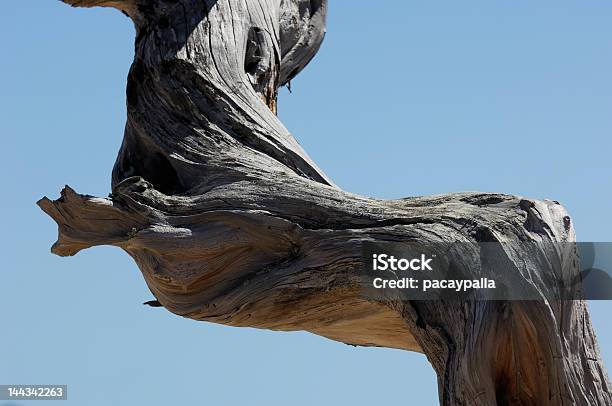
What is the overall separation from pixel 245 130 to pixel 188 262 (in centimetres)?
71

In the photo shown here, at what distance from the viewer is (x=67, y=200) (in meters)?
5.41

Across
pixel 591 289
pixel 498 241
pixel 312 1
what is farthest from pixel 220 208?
pixel 312 1

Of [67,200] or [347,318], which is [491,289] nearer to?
[347,318]

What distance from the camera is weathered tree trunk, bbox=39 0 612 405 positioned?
445cm

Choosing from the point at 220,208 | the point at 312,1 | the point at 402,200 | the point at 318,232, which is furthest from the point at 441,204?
the point at 312,1

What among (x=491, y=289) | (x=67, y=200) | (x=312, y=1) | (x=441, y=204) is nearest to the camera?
(x=491, y=289)

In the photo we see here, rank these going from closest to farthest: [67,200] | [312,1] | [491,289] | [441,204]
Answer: [491,289] → [441,204] → [67,200] → [312,1]

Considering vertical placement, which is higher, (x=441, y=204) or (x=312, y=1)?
(x=312, y=1)

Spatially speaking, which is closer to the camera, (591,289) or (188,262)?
(591,289)

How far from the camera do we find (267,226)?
196 inches

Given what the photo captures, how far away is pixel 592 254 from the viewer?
4.61 metres

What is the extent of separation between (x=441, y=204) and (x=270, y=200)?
0.72 metres

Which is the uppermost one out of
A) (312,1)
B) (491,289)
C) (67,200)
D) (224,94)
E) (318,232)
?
(312,1)

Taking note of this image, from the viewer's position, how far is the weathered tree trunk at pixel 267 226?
14.6 ft
